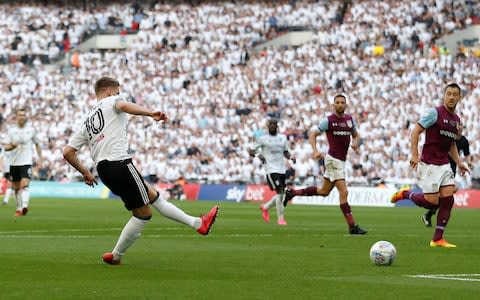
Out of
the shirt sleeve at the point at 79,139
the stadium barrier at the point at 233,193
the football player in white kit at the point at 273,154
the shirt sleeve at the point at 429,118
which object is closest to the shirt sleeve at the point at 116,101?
the shirt sleeve at the point at 79,139

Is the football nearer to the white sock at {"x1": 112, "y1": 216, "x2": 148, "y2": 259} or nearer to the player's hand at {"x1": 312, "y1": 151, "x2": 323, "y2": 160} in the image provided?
the white sock at {"x1": 112, "y1": 216, "x2": 148, "y2": 259}

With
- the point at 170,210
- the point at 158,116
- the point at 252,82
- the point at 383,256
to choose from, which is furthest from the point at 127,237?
the point at 252,82

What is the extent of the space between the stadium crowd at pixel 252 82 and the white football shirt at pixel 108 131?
2981 centimetres

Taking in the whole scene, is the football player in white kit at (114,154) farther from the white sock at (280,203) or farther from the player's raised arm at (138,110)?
the white sock at (280,203)

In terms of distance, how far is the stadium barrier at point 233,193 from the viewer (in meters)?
42.6

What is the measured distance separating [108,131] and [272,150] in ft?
43.6

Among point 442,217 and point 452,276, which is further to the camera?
point 442,217

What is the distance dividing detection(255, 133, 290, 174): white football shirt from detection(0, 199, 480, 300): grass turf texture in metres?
2.91

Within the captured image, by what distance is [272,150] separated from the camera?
27281 millimetres

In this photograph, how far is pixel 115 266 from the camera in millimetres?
14102

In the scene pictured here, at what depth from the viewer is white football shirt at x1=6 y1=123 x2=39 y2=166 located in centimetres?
2966

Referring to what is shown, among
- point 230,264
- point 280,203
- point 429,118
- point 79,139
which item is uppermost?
point 79,139

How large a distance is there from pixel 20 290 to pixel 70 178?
43093mm

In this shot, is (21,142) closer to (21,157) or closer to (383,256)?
(21,157)
